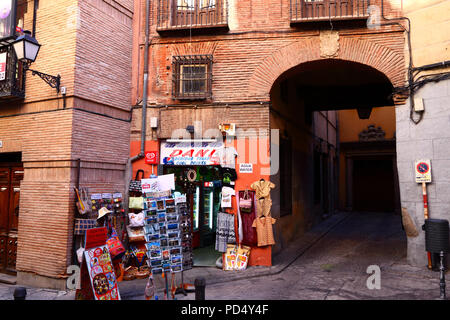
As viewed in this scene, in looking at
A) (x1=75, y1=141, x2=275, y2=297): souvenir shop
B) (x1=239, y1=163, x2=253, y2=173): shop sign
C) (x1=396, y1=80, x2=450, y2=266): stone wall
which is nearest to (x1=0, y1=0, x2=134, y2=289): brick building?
(x1=75, y1=141, x2=275, y2=297): souvenir shop

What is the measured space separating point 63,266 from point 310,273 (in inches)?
206

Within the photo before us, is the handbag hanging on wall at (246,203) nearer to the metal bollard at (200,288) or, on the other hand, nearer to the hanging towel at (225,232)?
the hanging towel at (225,232)

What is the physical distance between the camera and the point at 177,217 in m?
6.59

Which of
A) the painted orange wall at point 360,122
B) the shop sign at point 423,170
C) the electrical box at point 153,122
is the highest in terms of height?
the painted orange wall at point 360,122

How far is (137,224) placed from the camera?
830cm

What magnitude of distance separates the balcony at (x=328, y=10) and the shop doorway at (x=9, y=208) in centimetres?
765

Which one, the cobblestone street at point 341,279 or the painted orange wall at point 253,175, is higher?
the painted orange wall at point 253,175

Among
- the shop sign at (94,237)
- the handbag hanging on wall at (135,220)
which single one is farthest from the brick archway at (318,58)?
the shop sign at (94,237)

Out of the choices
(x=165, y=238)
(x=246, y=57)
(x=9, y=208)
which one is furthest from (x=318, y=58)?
(x=9, y=208)

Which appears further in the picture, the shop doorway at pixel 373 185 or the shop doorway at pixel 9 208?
the shop doorway at pixel 373 185

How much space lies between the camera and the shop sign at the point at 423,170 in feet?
24.3

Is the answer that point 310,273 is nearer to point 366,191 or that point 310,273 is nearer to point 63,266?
point 63,266

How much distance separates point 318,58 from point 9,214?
27.7ft

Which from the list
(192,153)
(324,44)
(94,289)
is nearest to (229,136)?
(192,153)
